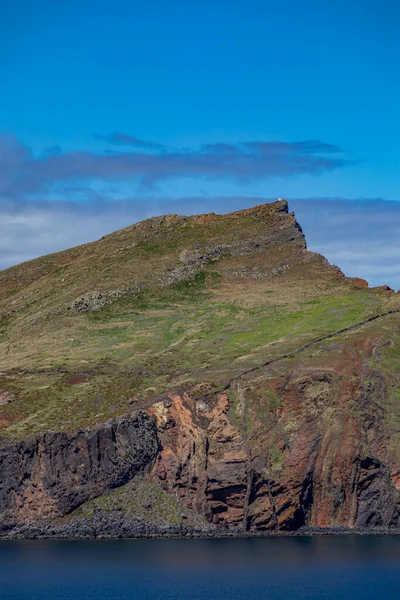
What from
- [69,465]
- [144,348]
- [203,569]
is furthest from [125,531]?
[144,348]

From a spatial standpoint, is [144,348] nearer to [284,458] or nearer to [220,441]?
[220,441]

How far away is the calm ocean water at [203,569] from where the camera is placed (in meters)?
94.4

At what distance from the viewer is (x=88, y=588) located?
9656 centimetres

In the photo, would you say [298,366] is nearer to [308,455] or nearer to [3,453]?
[308,455]

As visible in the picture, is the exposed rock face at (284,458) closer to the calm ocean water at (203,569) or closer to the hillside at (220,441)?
the hillside at (220,441)

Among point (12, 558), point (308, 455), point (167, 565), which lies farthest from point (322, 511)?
point (12, 558)

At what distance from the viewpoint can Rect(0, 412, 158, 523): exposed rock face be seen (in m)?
132

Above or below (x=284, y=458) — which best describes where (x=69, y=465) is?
below

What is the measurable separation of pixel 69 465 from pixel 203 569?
112 ft

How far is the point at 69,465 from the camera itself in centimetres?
13375

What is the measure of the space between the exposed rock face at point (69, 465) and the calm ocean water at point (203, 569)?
7.00 metres

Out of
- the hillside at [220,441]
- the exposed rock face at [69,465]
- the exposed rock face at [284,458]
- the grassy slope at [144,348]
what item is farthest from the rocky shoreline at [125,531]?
the grassy slope at [144,348]

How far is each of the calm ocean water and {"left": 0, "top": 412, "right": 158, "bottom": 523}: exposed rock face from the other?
23.0ft

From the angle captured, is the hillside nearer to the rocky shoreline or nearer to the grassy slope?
the rocky shoreline
